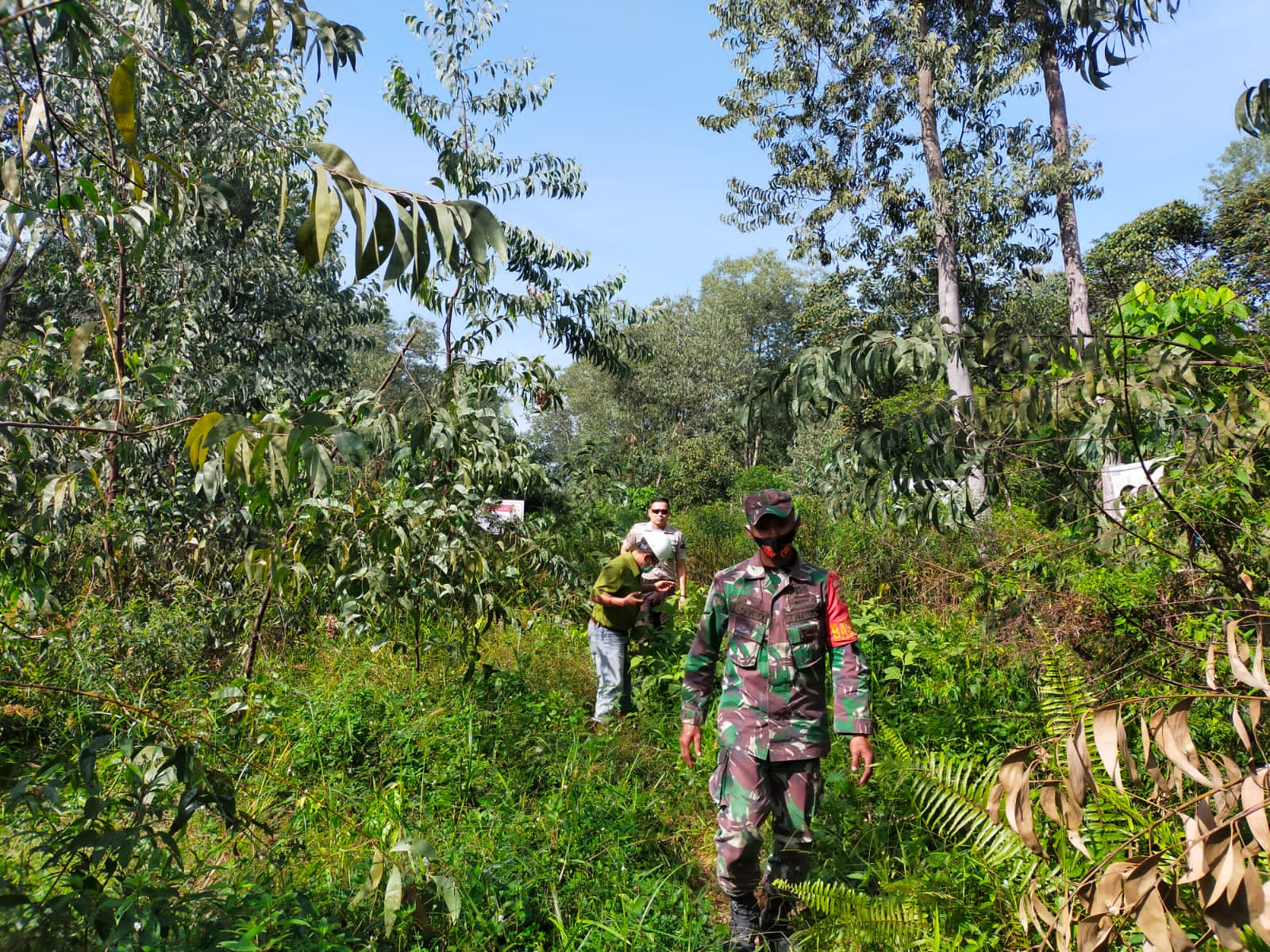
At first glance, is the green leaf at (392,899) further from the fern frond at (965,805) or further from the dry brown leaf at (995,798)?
the fern frond at (965,805)

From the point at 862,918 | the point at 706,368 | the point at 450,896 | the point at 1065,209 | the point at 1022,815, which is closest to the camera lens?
the point at 1022,815

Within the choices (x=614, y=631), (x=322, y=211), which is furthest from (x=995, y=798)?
(x=614, y=631)

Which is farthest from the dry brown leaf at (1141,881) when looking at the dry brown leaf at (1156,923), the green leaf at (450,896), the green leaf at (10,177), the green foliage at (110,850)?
the green leaf at (10,177)

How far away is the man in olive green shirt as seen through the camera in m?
5.70

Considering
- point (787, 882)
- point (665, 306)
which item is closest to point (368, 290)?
point (787, 882)

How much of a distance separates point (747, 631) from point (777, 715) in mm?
345

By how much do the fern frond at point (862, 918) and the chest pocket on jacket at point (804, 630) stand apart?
0.82 m

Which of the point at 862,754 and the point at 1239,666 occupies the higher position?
the point at 1239,666

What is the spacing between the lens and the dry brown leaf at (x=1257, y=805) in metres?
0.78

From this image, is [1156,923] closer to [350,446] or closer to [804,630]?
[350,446]

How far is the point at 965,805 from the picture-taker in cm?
339

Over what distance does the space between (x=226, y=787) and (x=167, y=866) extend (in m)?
0.53

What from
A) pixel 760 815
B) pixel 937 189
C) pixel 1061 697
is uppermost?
pixel 937 189

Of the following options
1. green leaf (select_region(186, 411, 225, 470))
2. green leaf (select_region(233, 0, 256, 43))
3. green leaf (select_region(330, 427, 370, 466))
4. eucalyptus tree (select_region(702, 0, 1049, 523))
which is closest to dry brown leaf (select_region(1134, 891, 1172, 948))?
green leaf (select_region(330, 427, 370, 466))
